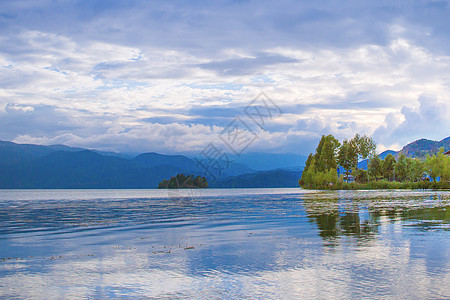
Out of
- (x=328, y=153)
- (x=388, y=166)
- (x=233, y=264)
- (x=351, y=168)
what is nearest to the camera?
(x=233, y=264)

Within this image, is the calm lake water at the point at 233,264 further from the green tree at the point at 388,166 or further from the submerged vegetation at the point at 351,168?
the green tree at the point at 388,166

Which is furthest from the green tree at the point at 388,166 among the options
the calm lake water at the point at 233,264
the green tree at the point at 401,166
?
the calm lake water at the point at 233,264

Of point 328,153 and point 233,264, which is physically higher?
point 328,153

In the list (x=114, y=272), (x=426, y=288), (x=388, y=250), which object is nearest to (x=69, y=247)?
(x=114, y=272)

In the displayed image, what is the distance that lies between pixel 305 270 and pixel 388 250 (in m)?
4.88

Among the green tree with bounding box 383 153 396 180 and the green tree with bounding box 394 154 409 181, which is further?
the green tree with bounding box 383 153 396 180

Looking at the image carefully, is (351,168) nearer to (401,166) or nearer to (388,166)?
(401,166)

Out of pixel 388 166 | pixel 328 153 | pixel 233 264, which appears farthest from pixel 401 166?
pixel 233 264

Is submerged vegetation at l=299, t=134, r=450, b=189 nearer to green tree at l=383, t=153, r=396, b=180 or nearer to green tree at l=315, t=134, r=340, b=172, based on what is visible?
green tree at l=315, t=134, r=340, b=172

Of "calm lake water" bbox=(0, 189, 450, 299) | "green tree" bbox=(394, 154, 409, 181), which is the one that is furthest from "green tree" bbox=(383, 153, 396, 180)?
"calm lake water" bbox=(0, 189, 450, 299)

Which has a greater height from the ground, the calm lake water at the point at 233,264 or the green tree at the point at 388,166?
the green tree at the point at 388,166

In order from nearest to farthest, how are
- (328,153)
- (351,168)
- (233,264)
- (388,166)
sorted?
1. (233,264)
2. (328,153)
3. (351,168)
4. (388,166)

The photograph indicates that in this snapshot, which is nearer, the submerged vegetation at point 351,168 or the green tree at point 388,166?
the submerged vegetation at point 351,168

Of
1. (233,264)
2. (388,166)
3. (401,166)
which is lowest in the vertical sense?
(233,264)
